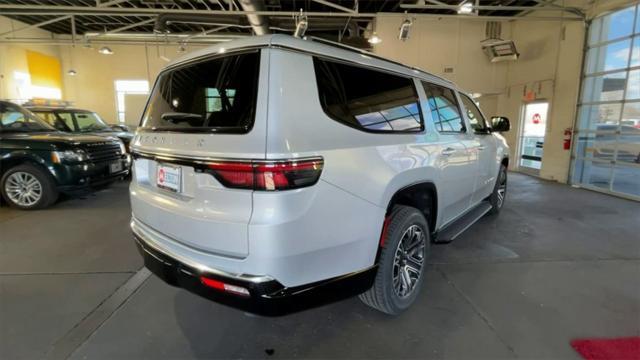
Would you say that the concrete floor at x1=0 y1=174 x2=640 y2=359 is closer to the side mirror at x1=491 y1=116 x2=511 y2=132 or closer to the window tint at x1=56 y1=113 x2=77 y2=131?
the side mirror at x1=491 y1=116 x2=511 y2=132

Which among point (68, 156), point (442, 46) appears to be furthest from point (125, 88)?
point (442, 46)

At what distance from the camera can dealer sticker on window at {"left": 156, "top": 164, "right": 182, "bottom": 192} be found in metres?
1.69

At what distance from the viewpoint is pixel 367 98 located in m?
1.87

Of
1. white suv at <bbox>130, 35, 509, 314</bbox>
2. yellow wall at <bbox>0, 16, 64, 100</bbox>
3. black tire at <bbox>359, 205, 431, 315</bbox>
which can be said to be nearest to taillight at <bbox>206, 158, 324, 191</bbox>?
white suv at <bbox>130, 35, 509, 314</bbox>

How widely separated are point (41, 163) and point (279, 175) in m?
4.94

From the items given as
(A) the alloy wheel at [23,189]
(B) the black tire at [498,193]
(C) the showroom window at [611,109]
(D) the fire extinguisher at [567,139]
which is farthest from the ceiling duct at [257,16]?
(D) the fire extinguisher at [567,139]

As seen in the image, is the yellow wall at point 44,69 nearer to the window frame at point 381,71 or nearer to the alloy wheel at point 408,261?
the window frame at point 381,71

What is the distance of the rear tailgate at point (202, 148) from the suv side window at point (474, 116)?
261 centimetres

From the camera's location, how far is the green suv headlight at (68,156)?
14.9 feet

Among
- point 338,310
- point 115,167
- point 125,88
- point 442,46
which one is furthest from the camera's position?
point 125,88

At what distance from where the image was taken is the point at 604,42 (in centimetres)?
684

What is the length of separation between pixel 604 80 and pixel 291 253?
28.2 ft

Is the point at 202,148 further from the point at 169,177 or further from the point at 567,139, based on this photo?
the point at 567,139

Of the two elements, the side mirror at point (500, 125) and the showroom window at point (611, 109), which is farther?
the showroom window at point (611, 109)
